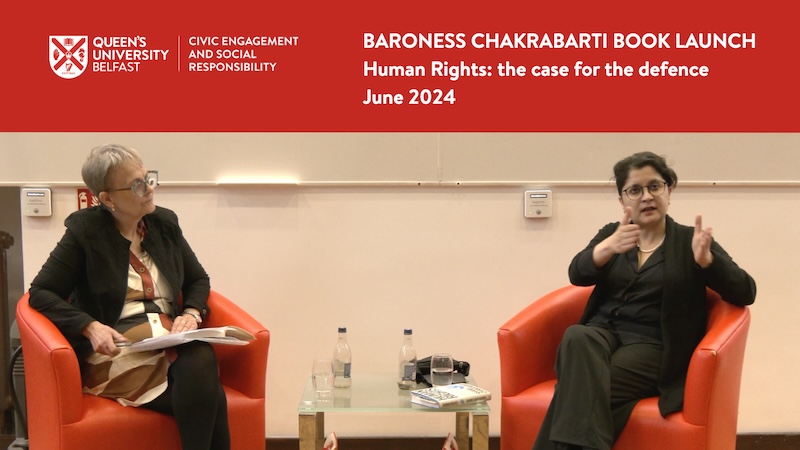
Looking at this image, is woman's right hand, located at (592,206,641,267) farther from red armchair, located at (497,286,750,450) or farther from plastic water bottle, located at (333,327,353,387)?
plastic water bottle, located at (333,327,353,387)

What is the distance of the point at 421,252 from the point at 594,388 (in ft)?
3.67

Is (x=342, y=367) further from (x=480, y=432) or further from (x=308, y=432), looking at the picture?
(x=480, y=432)

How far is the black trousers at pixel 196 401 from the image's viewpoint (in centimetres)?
230

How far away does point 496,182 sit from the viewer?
10.3 ft

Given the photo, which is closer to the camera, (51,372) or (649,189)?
(51,372)

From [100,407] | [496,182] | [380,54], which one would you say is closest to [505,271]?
[496,182]

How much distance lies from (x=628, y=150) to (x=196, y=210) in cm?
194

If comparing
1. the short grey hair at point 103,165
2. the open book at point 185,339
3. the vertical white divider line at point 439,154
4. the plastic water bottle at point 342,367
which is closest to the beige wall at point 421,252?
the vertical white divider line at point 439,154

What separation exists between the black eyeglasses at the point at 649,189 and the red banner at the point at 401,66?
0.64m

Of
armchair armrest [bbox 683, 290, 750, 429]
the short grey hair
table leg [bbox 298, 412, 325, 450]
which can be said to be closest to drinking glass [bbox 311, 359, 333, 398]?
table leg [bbox 298, 412, 325, 450]

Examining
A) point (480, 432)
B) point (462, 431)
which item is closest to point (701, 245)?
point (480, 432)

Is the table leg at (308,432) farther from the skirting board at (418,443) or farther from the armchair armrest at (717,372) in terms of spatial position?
the armchair armrest at (717,372)

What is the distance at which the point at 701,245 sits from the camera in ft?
7.84

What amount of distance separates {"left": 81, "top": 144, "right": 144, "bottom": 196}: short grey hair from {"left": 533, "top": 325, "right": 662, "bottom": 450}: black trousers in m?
1.68
